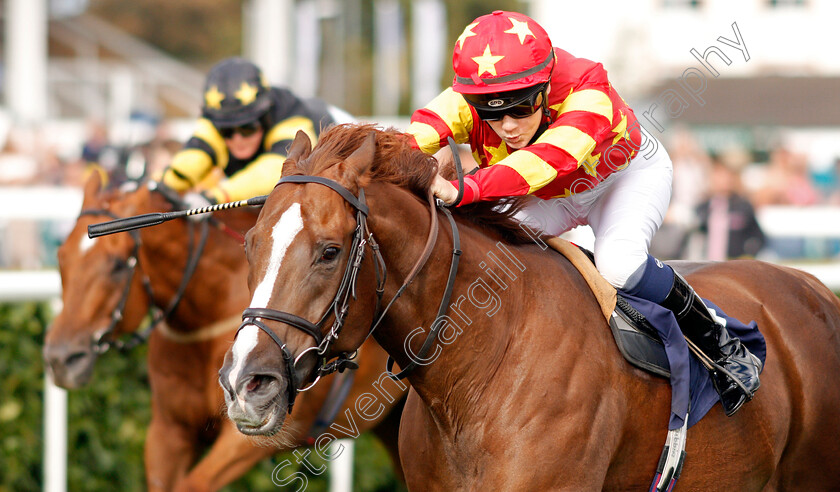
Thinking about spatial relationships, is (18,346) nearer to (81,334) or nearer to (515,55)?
(81,334)

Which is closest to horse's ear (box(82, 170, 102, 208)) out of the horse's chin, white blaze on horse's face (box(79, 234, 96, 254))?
white blaze on horse's face (box(79, 234, 96, 254))

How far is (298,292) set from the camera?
2361 mm

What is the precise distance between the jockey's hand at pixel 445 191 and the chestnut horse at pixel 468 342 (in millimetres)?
35

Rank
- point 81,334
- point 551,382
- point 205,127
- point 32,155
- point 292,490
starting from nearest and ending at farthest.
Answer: point 551,382 < point 81,334 < point 205,127 < point 292,490 < point 32,155

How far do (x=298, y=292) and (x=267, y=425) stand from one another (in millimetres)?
324

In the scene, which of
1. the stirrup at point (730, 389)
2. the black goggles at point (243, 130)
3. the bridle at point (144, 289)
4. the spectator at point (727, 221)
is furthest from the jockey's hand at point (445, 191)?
the spectator at point (727, 221)

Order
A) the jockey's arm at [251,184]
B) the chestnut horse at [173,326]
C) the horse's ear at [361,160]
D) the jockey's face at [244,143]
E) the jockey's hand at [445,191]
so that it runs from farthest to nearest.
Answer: the jockey's face at [244,143] < the jockey's arm at [251,184] < the chestnut horse at [173,326] < the jockey's hand at [445,191] < the horse's ear at [361,160]

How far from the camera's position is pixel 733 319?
10.9ft

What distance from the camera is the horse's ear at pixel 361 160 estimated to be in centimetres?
253

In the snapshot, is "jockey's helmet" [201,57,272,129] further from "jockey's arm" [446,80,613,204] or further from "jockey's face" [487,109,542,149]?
"jockey's arm" [446,80,613,204]

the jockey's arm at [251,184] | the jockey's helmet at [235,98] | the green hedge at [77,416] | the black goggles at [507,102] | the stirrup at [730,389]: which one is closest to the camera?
the black goggles at [507,102]

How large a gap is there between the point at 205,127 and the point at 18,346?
4.94 feet

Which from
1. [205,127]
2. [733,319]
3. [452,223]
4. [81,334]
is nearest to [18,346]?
[81,334]

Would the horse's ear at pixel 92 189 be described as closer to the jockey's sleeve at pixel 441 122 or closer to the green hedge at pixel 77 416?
the green hedge at pixel 77 416
